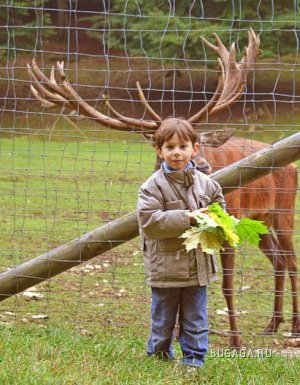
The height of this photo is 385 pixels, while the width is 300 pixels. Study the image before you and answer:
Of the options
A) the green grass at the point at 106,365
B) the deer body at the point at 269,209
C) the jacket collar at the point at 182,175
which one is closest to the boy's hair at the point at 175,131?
the jacket collar at the point at 182,175

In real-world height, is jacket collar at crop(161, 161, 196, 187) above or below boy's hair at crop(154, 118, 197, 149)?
below

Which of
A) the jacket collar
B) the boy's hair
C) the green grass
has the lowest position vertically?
the green grass

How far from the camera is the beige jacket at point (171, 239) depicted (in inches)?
202

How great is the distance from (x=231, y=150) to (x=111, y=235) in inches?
82.9

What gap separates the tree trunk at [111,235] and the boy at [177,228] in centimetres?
56

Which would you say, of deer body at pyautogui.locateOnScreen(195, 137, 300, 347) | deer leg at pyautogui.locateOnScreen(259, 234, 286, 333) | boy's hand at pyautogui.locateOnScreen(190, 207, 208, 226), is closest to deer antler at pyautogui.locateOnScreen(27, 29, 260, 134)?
deer body at pyautogui.locateOnScreen(195, 137, 300, 347)

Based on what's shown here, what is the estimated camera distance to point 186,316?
5.32 meters

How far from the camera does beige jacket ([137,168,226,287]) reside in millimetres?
5125

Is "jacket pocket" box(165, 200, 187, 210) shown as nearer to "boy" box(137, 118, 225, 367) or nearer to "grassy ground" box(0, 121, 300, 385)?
"boy" box(137, 118, 225, 367)

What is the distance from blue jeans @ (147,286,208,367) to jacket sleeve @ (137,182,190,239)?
0.37 meters

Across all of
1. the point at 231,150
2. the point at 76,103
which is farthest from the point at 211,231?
the point at 231,150

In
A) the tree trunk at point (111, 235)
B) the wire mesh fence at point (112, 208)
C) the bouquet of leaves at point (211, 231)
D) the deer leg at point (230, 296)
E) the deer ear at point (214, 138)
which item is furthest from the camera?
the deer ear at point (214, 138)

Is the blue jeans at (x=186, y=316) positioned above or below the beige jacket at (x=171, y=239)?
below

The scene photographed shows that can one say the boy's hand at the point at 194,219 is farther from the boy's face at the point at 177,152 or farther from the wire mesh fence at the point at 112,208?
the wire mesh fence at the point at 112,208
